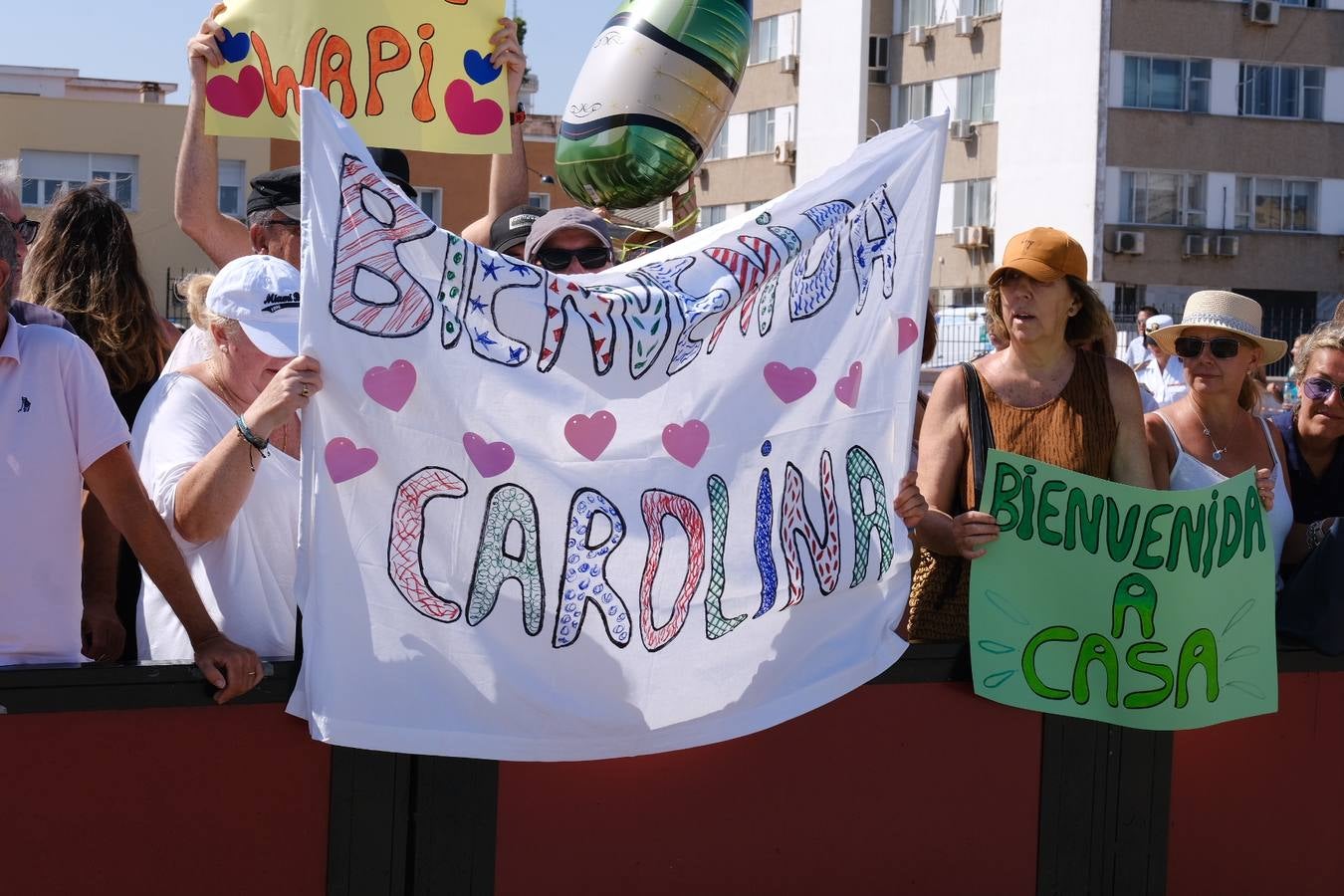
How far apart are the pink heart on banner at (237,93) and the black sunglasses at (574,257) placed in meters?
1.01

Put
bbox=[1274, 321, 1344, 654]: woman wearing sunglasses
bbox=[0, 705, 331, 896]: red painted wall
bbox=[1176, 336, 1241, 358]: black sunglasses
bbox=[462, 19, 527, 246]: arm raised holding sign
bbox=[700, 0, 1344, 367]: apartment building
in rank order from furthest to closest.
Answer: bbox=[700, 0, 1344, 367]: apartment building → bbox=[462, 19, 527, 246]: arm raised holding sign → bbox=[1176, 336, 1241, 358]: black sunglasses → bbox=[1274, 321, 1344, 654]: woman wearing sunglasses → bbox=[0, 705, 331, 896]: red painted wall

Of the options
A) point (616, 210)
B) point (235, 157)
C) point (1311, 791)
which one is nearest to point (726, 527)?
point (1311, 791)

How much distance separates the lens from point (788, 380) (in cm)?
399

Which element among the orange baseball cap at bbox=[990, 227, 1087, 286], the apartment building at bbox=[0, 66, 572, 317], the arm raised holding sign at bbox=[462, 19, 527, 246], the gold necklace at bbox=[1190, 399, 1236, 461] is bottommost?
the gold necklace at bbox=[1190, 399, 1236, 461]

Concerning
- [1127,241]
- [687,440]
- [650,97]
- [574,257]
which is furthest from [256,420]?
[1127,241]

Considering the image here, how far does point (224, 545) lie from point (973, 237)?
125 ft

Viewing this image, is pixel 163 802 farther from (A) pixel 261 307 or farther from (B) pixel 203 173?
(B) pixel 203 173

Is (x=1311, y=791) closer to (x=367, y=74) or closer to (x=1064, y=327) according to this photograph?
(x=1064, y=327)

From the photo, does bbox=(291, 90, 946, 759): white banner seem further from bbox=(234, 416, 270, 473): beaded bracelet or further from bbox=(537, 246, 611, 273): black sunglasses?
bbox=(537, 246, 611, 273): black sunglasses

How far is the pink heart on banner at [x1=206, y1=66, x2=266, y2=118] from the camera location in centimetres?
455

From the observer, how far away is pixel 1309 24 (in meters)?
39.0

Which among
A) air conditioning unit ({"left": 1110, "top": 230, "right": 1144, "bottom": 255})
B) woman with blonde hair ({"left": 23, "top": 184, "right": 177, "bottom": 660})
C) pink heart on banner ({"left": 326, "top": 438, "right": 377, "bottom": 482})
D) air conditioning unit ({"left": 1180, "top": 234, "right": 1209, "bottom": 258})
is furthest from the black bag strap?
air conditioning unit ({"left": 1180, "top": 234, "right": 1209, "bottom": 258})

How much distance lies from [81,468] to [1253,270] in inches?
1553

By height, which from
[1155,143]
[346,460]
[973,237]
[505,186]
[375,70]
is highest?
[1155,143]
